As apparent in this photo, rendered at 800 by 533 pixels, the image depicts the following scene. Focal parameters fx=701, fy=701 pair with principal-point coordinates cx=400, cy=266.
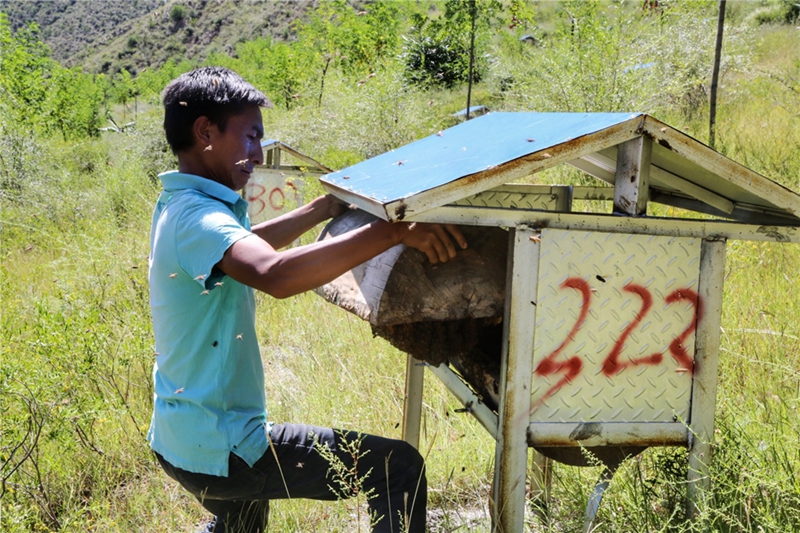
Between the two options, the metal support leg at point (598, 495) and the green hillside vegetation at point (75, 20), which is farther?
the green hillside vegetation at point (75, 20)

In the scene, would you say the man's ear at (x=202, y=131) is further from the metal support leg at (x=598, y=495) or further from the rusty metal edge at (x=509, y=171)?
the metal support leg at (x=598, y=495)

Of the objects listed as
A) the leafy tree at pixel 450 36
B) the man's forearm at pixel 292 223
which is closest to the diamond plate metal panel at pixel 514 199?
the man's forearm at pixel 292 223

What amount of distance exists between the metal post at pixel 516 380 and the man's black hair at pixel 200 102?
89cm

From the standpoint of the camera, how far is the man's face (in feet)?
6.66

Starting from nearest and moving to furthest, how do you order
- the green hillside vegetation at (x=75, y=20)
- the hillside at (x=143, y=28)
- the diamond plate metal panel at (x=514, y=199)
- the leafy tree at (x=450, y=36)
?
the diamond plate metal panel at (x=514, y=199) → the leafy tree at (x=450, y=36) → the green hillside vegetation at (x=75, y=20) → the hillside at (x=143, y=28)

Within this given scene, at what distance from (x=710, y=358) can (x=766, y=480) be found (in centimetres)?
45

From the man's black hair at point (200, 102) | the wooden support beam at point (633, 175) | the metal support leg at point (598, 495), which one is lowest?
the metal support leg at point (598, 495)

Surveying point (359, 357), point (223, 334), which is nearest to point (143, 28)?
point (359, 357)

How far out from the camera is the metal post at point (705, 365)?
1853 millimetres

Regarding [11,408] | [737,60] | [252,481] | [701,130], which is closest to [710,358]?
[252,481]

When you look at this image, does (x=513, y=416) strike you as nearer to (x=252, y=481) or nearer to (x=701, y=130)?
(x=252, y=481)

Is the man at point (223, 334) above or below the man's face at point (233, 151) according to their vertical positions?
below

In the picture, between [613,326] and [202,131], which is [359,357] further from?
[613,326]

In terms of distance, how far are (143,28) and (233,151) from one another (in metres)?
86.3
